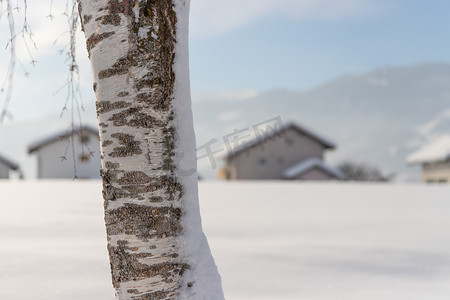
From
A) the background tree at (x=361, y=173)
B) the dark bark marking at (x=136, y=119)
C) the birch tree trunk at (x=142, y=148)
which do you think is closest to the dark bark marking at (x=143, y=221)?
the birch tree trunk at (x=142, y=148)

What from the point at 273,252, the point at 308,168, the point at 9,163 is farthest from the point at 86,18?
the point at 9,163

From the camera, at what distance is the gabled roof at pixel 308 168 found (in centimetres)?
2278

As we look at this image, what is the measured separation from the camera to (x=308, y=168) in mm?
22859

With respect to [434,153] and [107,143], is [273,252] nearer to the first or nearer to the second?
[107,143]

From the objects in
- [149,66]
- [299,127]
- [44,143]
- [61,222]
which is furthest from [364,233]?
[44,143]

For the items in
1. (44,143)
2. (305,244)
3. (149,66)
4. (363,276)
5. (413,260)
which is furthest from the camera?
(44,143)

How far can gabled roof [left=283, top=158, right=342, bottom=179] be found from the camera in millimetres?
22781

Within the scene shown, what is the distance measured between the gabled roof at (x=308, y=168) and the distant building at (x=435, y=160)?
5.71m

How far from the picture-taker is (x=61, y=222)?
4.88m

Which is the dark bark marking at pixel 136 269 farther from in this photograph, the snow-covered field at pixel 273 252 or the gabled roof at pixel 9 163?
the gabled roof at pixel 9 163

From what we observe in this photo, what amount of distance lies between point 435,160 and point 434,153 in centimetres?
48

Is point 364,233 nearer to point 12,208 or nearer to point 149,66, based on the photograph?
point 149,66

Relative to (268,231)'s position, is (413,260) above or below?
below

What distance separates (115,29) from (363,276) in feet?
9.14
